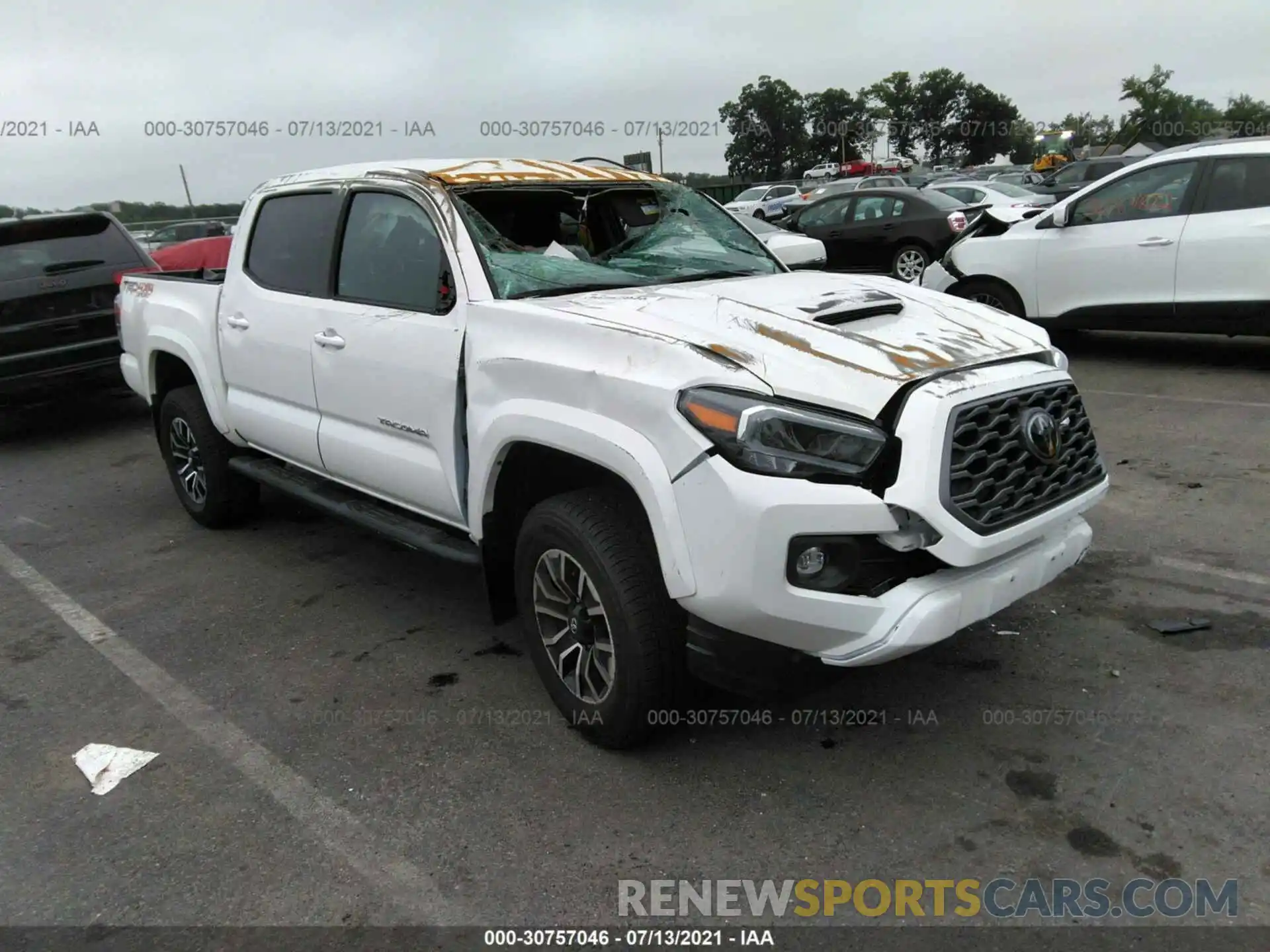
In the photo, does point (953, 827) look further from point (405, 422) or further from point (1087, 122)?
point (1087, 122)

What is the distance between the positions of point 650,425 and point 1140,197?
669cm

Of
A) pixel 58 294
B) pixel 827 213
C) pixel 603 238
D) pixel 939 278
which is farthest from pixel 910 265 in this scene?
pixel 58 294

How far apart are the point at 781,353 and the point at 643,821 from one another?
141cm

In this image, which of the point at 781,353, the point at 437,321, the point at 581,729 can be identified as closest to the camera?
the point at 781,353

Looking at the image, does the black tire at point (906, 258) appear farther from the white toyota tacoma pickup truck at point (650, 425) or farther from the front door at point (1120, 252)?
the white toyota tacoma pickup truck at point (650, 425)

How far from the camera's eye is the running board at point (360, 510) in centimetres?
360

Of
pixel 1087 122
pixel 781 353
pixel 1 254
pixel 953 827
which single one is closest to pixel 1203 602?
pixel 953 827

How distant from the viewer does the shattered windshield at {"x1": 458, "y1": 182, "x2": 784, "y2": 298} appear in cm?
360

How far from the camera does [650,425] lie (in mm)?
2676

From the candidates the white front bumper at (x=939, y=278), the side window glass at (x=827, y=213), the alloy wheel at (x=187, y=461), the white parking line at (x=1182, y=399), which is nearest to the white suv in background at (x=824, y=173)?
the side window glass at (x=827, y=213)

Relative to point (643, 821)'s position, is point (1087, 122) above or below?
above

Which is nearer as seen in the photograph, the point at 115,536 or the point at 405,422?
the point at 405,422

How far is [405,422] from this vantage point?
12.0ft

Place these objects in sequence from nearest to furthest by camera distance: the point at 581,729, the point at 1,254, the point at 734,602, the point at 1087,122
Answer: the point at 734,602 → the point at 581,729 → the point at 1,254 → the point at 1087,122
